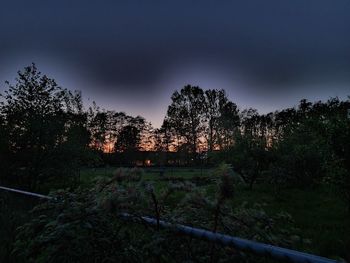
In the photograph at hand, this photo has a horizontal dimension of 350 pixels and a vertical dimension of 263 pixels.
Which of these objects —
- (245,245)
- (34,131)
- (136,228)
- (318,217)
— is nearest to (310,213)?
(318,217)

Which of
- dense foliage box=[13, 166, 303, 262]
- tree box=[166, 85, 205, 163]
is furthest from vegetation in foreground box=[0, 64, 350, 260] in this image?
tree box=[166, 85, 205, 163]

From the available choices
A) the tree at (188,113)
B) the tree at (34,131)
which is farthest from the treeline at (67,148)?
the tree at (188,113)

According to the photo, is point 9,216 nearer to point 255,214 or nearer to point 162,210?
point 162,210

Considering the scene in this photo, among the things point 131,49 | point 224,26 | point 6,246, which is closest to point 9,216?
point 6,246

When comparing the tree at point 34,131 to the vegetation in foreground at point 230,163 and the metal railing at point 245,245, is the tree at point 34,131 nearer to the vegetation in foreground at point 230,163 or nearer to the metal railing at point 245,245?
the vegetation in foreground at point 230,163

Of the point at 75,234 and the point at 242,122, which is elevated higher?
the point at 242,122

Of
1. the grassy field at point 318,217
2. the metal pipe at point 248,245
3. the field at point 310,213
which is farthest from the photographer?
the grassy field at point 318,217

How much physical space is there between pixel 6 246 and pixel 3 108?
17.5 metres

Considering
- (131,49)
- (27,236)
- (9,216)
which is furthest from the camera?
(131,49)

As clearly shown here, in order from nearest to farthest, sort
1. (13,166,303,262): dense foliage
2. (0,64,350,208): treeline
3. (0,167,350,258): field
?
(13,166,303,262): dense foliage
(0,167,350,258): field
(0,64,350,208): treeline

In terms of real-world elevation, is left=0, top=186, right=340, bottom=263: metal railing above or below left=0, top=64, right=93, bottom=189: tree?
below

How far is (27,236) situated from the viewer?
2.97 meters

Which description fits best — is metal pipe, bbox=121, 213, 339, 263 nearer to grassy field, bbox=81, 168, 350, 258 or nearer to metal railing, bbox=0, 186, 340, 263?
metal railing, bbox=0, 186, 340, 263

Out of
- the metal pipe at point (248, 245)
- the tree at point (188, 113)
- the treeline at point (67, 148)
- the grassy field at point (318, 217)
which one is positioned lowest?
Answer: the grassy field at point (318, 217)
